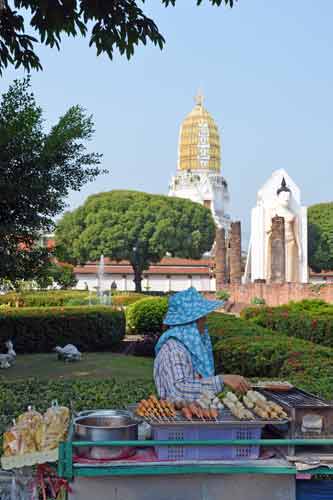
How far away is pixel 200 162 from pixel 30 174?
68430 millimetres

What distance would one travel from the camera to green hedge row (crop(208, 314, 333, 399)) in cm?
766

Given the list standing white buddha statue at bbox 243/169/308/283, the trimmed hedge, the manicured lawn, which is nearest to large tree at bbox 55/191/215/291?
standing white buddha statue at bbox 243/169/308/283

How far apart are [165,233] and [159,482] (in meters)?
39.2

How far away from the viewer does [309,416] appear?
295cm

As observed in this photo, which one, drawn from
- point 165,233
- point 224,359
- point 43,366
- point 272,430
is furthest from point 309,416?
point 165,233

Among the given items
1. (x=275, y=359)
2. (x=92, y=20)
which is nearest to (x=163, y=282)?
(x=275, y=359)

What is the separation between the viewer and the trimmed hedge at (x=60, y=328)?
14234mm

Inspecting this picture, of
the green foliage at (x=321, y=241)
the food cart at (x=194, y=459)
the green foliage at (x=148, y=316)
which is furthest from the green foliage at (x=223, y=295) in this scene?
the food cart at (x=194, y=459)

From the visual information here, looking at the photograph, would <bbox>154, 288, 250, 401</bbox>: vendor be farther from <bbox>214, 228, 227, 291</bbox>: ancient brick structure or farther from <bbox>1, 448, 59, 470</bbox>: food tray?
<bbox>214, 228, 227, 291</bbox>: ancient brick structure

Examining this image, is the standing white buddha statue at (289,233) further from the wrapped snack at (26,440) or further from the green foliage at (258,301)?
the wrapped snack at (26,440)

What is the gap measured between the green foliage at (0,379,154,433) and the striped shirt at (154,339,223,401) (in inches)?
95.1

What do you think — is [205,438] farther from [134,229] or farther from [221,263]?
[134,229]

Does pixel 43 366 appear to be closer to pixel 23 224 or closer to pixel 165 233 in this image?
pixel 23 224

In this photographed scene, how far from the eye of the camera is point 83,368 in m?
11.6
